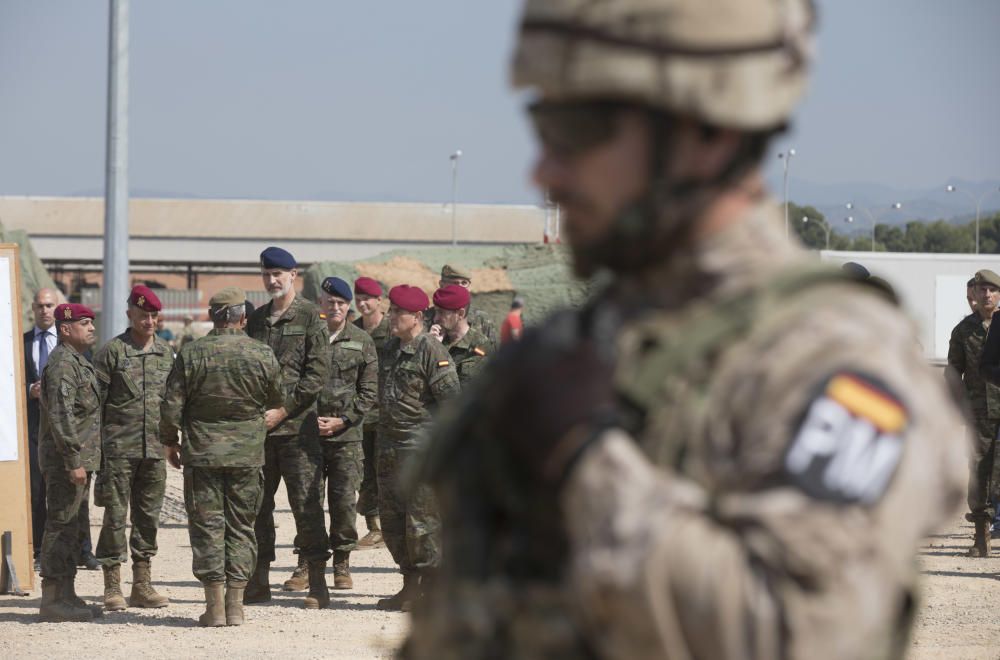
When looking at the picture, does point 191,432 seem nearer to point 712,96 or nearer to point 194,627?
point 194,627

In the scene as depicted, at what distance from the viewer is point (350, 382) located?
391 inches

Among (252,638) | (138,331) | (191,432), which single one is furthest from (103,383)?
(252,638)

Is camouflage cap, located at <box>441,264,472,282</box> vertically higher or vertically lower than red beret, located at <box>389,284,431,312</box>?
higher

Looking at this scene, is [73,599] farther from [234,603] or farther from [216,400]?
[216,400]

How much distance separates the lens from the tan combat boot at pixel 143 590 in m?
9.24

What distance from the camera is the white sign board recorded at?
30.1 feet

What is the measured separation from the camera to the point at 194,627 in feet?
28.4

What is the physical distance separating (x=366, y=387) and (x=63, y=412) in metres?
2.20

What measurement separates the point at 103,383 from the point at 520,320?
838 cm

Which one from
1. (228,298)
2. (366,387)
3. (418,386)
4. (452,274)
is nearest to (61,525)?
(228,298)

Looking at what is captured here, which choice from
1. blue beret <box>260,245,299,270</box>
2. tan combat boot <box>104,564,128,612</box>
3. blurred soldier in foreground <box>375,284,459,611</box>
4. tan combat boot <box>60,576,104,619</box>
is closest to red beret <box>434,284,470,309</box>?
blurred soldier in foreground <box>375,284,459,611</box>

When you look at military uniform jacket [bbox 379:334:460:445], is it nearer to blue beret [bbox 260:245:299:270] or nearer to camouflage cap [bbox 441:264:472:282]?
blue beret [bbox 260:245:299:270]

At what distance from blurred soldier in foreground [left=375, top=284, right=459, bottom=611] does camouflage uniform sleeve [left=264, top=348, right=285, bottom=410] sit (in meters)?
0.79

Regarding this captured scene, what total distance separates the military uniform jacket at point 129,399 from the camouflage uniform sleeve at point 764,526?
8.13 metres
